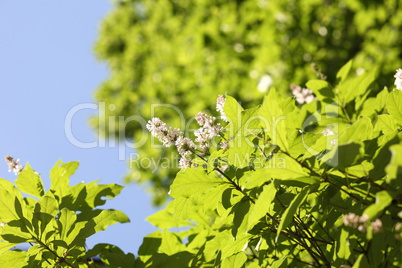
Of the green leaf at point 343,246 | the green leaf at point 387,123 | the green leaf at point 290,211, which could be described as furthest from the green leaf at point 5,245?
the green leaf at point 387,123

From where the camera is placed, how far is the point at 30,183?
1.72m

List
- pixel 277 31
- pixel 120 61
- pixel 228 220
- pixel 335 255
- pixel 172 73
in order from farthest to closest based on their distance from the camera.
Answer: pixel 120 61 < pixel 172 73 < pixel 277 31 < pixel 228 220 < pixel 335 255

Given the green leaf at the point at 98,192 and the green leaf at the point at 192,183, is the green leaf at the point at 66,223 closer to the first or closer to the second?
the green leaf at the point at 98,192

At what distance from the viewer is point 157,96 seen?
10.9m

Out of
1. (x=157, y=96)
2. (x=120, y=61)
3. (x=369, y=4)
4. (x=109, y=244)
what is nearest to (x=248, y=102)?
(x=369, y=4)

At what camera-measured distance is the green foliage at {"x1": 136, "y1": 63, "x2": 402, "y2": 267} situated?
3.41ft

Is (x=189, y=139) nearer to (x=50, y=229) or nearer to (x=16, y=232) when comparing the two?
(x=50, y=229)

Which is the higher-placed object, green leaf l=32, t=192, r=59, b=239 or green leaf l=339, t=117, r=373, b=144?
green leaf l=339, t=117, r=373, b=144

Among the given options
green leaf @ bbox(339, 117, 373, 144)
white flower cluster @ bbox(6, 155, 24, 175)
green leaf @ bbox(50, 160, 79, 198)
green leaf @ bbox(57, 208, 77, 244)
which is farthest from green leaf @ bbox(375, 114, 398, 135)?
white flower cluster @ bbox(6, 155, 24, 175)

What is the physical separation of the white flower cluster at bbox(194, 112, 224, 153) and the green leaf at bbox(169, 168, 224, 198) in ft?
0.62

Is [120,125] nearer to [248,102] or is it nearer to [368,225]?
[248,102]

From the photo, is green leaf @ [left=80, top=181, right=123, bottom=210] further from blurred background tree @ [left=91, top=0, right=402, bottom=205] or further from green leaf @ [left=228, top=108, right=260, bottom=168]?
blurred background tree @ [left=91, top=0, right=402, bottom=205]

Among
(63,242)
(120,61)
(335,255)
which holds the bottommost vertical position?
(335,255)

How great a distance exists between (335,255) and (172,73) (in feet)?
31.9
